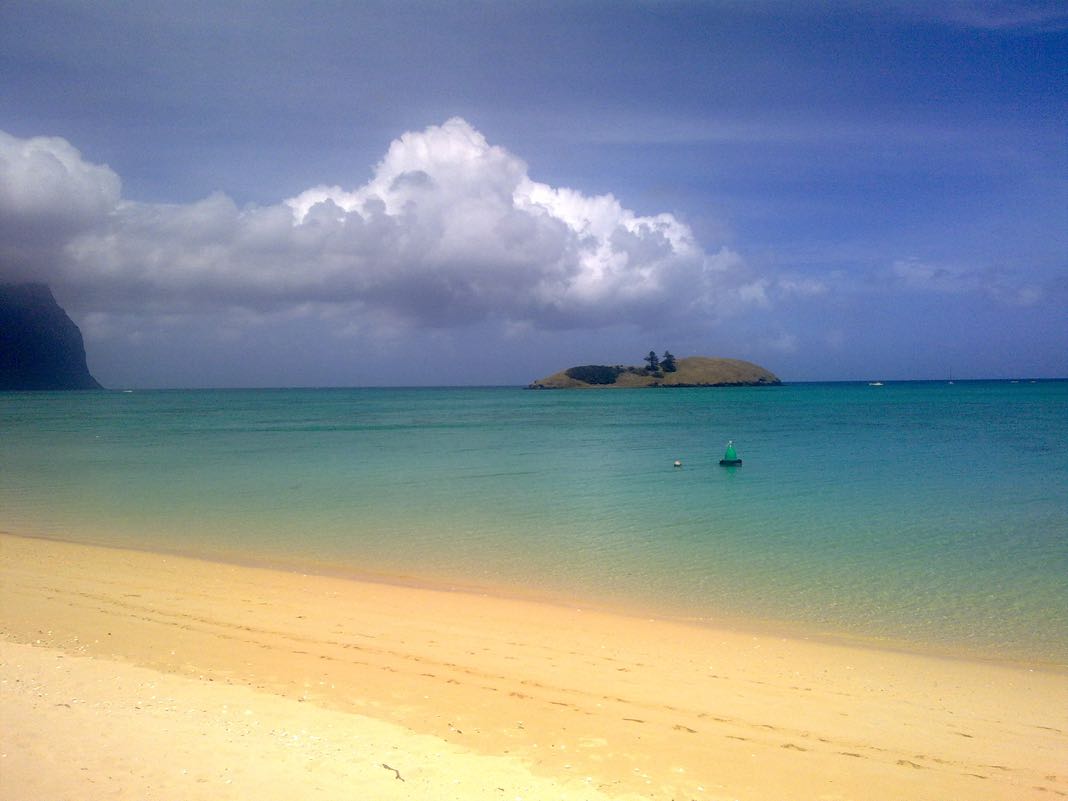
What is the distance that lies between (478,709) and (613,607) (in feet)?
15.6

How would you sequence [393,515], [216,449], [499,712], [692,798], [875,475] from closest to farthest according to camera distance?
1. [692,798]
2. [499,712]
3. [393,515]
4. [875,475]
5. [216,449]

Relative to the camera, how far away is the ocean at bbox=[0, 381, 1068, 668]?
11.7 m

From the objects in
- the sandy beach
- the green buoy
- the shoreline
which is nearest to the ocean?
the shoreline

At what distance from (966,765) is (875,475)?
22.6 meters

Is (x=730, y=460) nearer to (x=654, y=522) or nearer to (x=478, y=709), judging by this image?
(x=654, y=522)

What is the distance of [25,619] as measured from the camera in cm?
955

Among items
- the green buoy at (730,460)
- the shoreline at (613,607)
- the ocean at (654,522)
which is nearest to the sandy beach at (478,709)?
the shoreline at (613,607)

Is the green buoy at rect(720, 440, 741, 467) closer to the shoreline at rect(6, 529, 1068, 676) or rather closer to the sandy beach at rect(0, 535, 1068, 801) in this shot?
the shoreline at rect(6, 529, 1068, 676)

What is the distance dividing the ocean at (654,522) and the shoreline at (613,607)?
0.25ft

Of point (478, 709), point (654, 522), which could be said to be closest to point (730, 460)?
point (654, 522)

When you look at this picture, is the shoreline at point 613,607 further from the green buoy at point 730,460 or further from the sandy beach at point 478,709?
the green buoy at point 730,460

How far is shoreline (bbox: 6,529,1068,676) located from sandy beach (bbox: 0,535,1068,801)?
299mm

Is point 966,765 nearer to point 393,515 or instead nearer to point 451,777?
point 451,777

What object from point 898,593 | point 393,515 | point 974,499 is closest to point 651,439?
point 974,499
